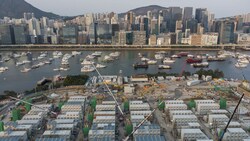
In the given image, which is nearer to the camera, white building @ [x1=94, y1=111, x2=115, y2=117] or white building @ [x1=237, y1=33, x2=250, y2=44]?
white building @ [x1=94, y1=111, x2=115, y2=117]

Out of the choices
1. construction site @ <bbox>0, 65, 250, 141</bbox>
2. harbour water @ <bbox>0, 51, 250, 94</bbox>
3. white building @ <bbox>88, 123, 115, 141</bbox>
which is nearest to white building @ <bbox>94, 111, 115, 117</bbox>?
Result: construction site @ <bbox>0, 65, 250, 141</bbox>

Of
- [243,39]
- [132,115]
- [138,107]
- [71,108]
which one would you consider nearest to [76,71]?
[71,108]

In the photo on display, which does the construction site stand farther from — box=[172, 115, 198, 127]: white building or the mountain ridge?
the mountain ridge

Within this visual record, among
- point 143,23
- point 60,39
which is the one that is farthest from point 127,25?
point 60,39

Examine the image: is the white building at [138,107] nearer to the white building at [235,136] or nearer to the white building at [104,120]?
the white building at [104,120]

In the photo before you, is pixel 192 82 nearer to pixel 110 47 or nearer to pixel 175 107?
pixel 175 107

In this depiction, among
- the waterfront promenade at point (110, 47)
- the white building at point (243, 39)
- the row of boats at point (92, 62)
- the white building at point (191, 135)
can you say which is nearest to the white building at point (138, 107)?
the white building at point (191, 135)

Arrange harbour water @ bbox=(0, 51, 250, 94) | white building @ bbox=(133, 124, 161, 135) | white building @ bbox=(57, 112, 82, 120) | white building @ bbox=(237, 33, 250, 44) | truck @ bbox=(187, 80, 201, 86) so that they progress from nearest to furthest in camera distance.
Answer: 1. white building @ bbox=(133, 124, 161, 135)
2. white building @ bbox=(57, 112, 82, 120)
3. truck @ bbox=(187, 80, 201, 86)
4. harbour water @ bbox=(0, 51, 250, 94)
5. white building @ bbox=(237, 33, 250, 44)
